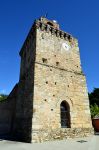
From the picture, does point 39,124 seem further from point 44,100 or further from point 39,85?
point 39,85

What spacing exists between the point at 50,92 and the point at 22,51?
25.6 ft

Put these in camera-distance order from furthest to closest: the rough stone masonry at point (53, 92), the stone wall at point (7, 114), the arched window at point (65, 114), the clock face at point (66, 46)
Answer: the stone wall at point (7, 114) → the clock face at point (66, 46) → the arched window at point (65, 114) → the rough stone masonry at point (53, 92)

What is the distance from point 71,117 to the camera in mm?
11953

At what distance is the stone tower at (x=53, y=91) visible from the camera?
1063 centimetres

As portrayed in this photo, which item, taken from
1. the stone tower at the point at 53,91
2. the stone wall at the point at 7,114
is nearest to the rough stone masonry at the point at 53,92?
the stone tower at the point at 53,91

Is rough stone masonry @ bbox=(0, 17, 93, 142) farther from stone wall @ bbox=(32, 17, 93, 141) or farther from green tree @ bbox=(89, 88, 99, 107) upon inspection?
green tree @ bbox=(89, 88, 99, 107)

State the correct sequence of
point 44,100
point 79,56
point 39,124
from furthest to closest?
point 79,56, point 44,100, point 39,124

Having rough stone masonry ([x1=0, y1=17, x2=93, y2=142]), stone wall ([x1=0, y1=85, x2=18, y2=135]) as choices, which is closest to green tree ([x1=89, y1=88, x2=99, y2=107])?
rough stone masonry ([x1=0, y1=17, x2=93, y2=142])

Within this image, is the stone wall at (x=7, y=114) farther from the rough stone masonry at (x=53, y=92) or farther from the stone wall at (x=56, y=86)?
the stone wall at (x=56, y=86)

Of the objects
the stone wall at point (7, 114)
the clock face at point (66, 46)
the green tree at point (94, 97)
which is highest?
the clock face at point (66, 46)

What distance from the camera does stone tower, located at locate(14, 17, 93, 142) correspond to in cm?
1063

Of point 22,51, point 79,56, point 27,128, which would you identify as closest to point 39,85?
point 27,128

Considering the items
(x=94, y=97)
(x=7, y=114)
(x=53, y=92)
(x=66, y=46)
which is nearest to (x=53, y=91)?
(x=53, y=92)

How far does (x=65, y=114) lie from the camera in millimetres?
12156
